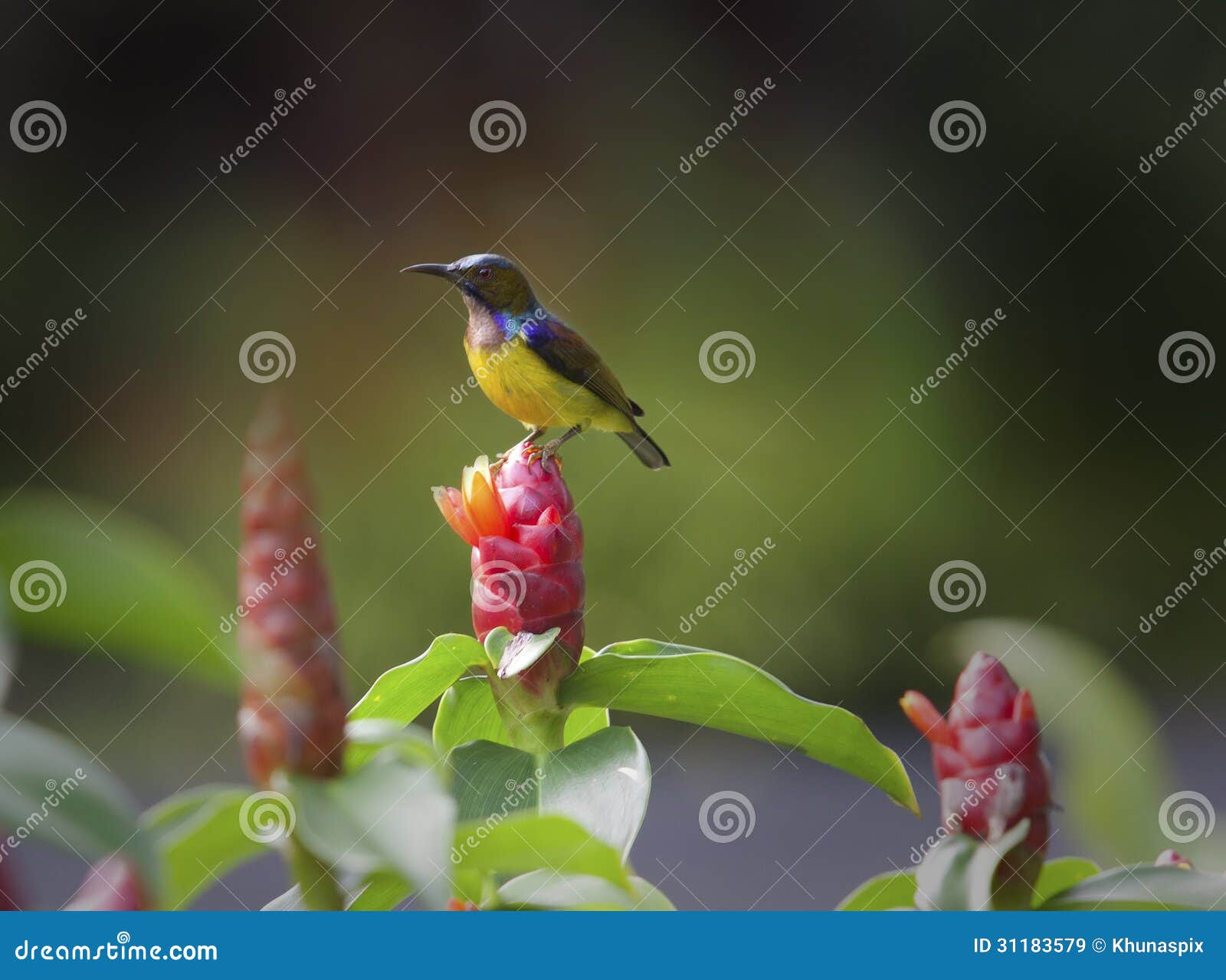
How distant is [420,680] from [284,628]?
205 mm

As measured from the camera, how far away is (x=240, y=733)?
389 millimetres

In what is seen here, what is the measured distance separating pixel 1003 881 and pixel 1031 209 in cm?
222

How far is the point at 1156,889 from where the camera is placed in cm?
48

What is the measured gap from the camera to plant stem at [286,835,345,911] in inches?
16.3

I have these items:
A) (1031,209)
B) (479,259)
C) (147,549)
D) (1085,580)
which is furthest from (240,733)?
(1085,580)
